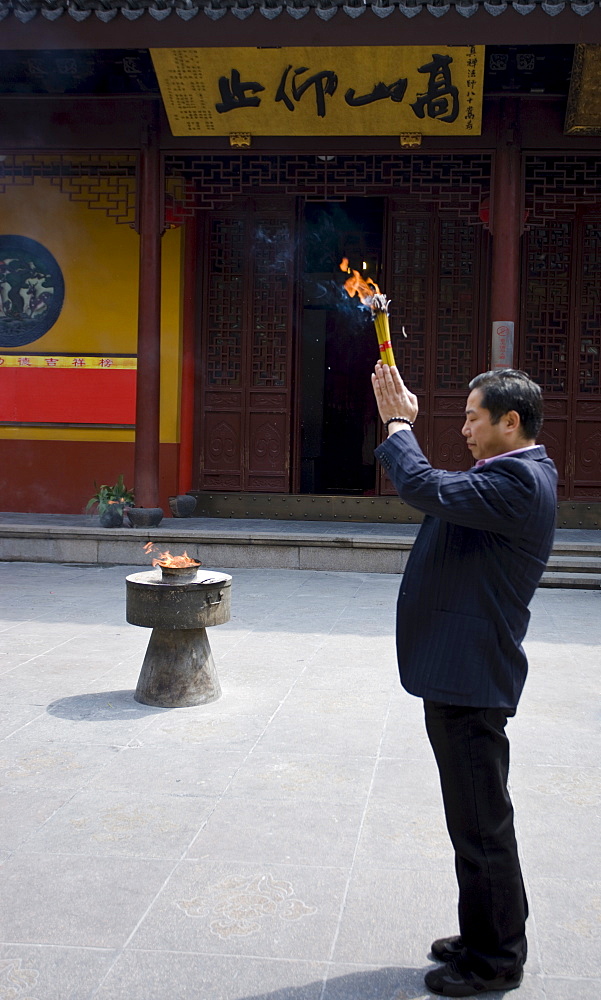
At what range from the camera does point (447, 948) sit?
278 cm

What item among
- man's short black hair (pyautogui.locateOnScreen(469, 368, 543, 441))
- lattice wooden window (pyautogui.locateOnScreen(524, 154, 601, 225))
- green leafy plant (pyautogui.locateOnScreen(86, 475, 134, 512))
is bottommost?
green leafy plant (pyautogui.locateOnScreen(86, 475, 134, 512))

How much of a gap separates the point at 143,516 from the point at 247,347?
251 cm

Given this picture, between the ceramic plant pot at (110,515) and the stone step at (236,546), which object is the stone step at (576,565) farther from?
the ceramic plant pot at (110,515)

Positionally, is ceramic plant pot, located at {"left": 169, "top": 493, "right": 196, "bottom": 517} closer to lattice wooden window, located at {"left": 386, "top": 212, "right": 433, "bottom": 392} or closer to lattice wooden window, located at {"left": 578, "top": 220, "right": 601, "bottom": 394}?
lattice wooden window, located at {"left": 386, "top": 212, "right": 433, "bottom": 392}

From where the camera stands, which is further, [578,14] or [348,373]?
[348,373]

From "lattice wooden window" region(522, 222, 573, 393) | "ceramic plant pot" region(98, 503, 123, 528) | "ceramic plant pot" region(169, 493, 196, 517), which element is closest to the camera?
"ceramic plant pot" region(98, 503, 123, 528)

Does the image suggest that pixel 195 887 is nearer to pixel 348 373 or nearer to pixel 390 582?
pixel 390 582

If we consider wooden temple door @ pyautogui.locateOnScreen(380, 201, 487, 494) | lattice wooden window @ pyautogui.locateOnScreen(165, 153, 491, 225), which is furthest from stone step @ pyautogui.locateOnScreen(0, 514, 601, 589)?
lattice wooden window @ pyautogui.locateOnScreen(165, 153, 491, 225)

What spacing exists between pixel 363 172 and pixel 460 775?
9.23 metres

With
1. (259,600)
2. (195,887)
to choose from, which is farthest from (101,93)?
(195,887)

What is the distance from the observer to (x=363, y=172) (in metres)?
10.9

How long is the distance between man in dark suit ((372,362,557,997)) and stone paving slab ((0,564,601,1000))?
0.57ft

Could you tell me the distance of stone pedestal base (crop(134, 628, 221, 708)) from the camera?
5230mm

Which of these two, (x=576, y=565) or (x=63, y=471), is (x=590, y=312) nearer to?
(x=576, y=565)
